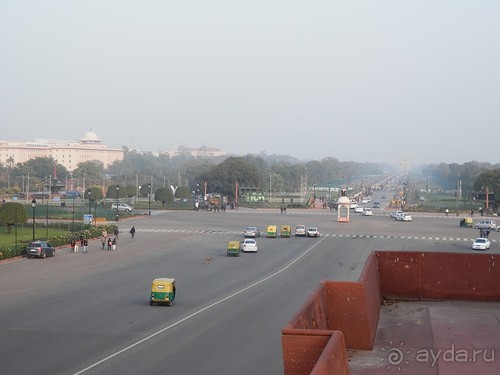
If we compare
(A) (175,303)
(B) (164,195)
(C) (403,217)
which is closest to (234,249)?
(A) (175,303)

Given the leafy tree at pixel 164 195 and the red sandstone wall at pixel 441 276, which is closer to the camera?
the red sandstone wall at pixel 441 276

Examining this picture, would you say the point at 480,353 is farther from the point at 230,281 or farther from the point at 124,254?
the point at 124,254

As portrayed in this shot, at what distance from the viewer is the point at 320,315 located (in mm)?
8703

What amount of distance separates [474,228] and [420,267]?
68820 millimetres

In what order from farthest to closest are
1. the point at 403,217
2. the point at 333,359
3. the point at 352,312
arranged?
the point at 403,217 → the point at 352,312 → the point at 333,359

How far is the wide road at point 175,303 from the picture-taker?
19.6 metres

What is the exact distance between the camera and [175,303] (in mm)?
29969

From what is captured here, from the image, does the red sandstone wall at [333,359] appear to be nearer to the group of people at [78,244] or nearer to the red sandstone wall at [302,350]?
the red sandstone wall at [302,350]

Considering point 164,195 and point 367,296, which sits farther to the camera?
point 164,195

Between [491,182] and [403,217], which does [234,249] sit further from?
[491,182]

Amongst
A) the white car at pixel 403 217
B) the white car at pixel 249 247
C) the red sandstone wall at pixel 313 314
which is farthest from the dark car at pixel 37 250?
the white car at pixel 403 217

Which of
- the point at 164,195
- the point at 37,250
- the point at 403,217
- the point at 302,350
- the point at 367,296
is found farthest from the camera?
the point at 164,195

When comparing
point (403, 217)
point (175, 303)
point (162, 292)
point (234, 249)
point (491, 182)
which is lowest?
point (175, 303)

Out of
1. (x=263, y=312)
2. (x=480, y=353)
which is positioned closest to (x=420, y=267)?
(x=480, y=353)
